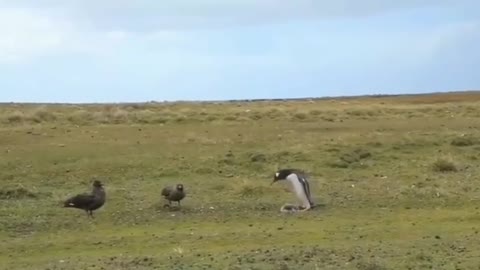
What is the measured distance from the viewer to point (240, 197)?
826 inches

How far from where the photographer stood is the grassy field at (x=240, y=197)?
46.2ft

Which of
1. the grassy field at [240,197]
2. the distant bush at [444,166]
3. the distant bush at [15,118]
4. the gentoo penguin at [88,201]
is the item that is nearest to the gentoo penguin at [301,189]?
the grassy field at [240,197]

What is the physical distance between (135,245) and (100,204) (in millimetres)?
3424

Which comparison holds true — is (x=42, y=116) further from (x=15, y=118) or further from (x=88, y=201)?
(x=88, y=201)

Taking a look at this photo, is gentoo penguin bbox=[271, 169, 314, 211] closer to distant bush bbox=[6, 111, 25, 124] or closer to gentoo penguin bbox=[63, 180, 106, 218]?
gentoo penguin bbox=[63, 180, 106, 218]

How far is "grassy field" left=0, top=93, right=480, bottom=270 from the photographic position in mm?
14078

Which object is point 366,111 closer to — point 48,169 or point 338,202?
point 48,169

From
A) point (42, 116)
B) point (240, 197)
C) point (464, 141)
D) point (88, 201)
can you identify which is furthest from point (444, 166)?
point (42, 116)

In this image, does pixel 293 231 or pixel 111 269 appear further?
pixel 293 231

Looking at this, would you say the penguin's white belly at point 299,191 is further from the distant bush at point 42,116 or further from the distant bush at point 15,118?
the distant bush at point 42,116

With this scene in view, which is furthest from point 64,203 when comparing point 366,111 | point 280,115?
point 366,111

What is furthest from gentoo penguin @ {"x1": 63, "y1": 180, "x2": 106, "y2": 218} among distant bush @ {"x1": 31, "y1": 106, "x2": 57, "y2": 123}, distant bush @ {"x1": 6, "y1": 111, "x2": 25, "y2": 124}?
distant bush @ {"x1": 31, "y1": 106, "x2": 57, "y2": 123}

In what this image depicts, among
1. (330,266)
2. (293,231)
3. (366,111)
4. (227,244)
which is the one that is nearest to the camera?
(330,266)

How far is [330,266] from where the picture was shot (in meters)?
12.6
